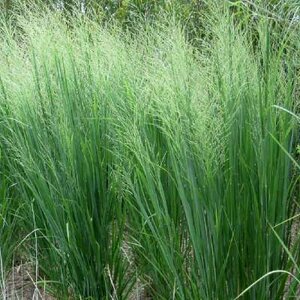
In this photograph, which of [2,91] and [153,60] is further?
[2,91]

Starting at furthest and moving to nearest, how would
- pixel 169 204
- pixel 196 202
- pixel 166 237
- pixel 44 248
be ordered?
pixel 44 248, pixel 169 204, pixel 166 237, pixel 196 202

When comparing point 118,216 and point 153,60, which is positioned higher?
point 153,60

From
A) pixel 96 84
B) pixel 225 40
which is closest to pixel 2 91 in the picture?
pixel 96 84

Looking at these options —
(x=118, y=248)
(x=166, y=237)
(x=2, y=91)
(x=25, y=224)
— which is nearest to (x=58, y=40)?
(x=2, y=91)

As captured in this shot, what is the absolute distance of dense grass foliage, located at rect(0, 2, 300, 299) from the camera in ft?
6.06

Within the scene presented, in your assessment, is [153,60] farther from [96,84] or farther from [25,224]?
[25,224]

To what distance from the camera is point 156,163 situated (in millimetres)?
1989

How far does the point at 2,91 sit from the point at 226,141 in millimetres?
1239

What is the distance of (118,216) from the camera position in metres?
2.31

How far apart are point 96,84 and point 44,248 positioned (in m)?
0.70

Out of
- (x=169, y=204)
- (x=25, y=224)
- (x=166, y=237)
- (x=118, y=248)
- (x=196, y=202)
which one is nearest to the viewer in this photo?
(x=196, y=202)

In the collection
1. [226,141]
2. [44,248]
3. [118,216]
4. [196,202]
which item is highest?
[226,141]

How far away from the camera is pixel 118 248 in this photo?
230 cm

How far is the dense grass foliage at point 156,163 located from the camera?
6.06ft
